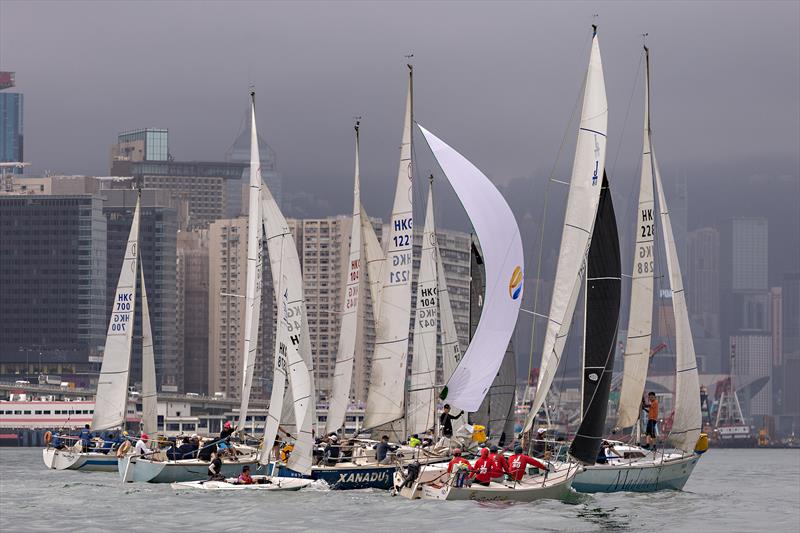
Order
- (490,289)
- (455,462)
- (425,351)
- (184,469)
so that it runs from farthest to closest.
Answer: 1. (425,351)
2. (184,469)
3. (490,289)
4. (455,462)

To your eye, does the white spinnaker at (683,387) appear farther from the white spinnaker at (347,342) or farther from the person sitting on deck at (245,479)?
the person sitting on deck at (245,479)

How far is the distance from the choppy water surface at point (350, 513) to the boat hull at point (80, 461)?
1290 centimetres

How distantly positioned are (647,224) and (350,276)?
1355 cm

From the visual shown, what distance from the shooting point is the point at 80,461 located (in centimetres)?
7500

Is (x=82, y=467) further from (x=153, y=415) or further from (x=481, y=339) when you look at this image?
(x=481, y=339)

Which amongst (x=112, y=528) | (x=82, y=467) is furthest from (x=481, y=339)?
(x=82, y=467)

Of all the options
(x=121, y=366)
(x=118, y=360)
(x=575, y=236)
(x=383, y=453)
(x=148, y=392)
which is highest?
(x=575, y=236)

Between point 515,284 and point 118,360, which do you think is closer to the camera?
point 515,284

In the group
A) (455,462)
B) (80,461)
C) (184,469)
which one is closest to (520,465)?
(455,462)

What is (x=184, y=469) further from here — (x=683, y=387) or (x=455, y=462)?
(x=683, y=387)

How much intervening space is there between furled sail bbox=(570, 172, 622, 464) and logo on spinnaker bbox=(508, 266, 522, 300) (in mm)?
2310

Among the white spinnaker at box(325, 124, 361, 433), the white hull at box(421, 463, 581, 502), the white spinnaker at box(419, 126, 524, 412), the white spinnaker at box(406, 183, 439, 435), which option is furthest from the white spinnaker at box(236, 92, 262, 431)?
the white hull at box(421, 463, 581, 502)

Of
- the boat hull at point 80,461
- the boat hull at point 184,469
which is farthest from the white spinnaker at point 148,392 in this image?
the boat hull at point 184,469

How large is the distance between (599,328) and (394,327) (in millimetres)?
9714
